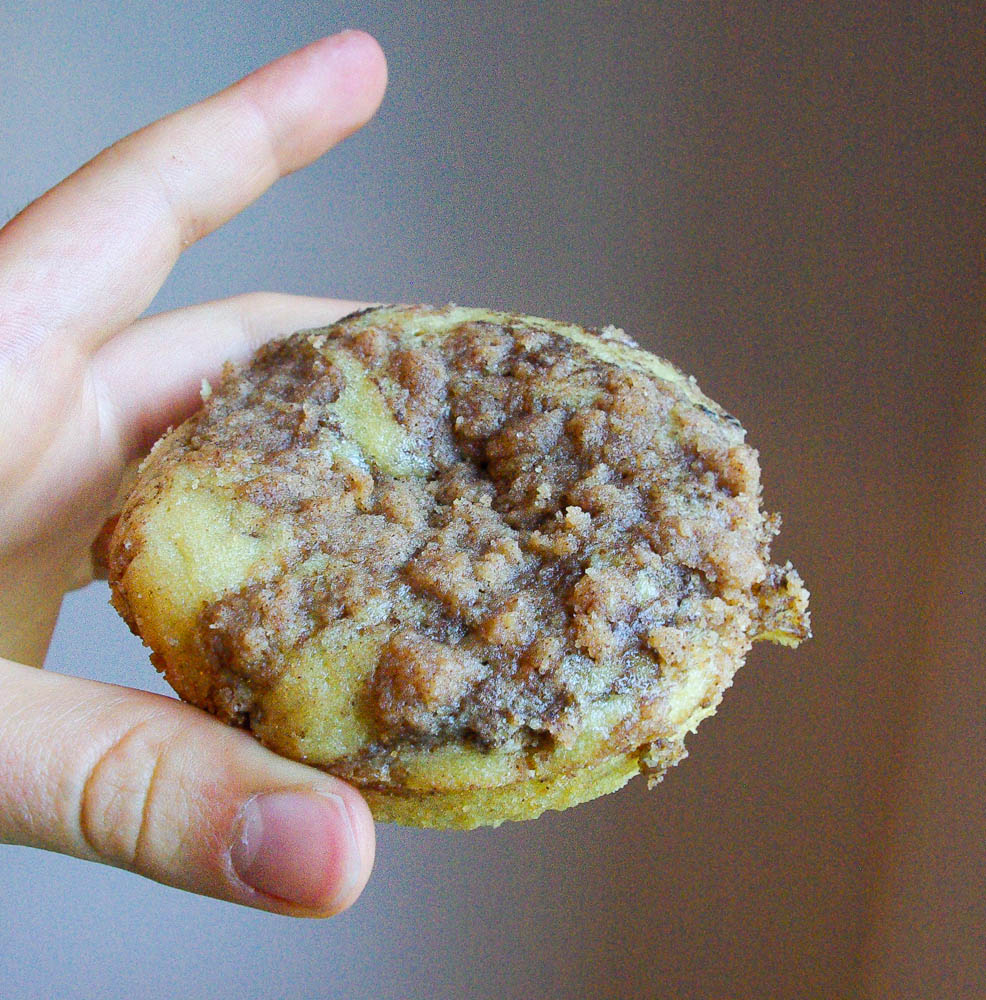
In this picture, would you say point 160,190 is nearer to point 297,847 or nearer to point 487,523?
point 487,523

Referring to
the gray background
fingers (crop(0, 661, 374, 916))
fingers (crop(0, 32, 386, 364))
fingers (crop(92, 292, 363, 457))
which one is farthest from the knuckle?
the gray background

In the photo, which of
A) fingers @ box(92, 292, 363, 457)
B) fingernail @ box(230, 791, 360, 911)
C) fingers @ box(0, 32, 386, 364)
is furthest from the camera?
fingers @ box(92, 292, 363, 457)

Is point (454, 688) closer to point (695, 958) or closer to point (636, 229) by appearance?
point (636, 229)

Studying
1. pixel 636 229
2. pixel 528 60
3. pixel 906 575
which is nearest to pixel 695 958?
pixel 906 575

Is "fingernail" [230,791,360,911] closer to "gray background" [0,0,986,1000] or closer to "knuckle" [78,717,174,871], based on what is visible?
"knuckle" [78,717,174,871]

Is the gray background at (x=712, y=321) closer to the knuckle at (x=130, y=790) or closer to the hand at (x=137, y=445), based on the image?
the hand at (x=137, y=445)
